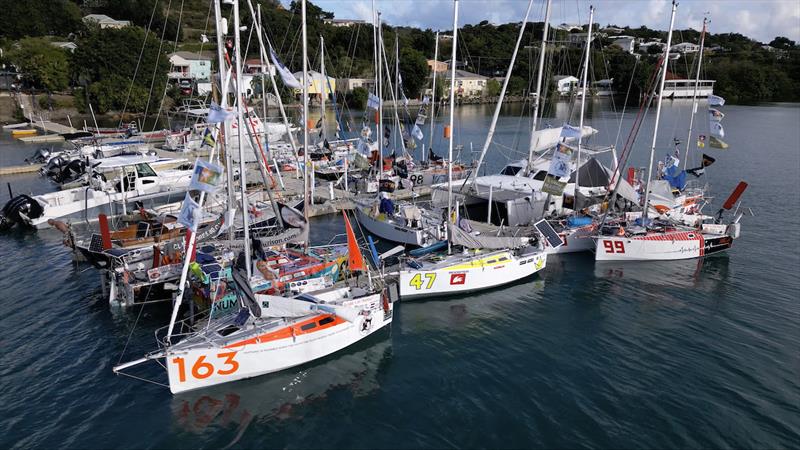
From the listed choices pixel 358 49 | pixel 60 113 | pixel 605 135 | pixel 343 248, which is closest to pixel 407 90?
pixel 358 49

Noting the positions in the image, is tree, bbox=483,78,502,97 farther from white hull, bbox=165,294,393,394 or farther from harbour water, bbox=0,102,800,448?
white hull, bbox=165,294,393,394

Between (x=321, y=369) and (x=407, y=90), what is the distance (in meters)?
117

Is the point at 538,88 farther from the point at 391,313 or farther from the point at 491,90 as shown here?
the point at 491,90

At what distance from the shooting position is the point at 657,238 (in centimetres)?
3002

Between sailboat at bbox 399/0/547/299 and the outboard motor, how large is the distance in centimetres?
2658

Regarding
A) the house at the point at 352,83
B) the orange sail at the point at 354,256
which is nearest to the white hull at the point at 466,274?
the orange sail at the point at 354,256

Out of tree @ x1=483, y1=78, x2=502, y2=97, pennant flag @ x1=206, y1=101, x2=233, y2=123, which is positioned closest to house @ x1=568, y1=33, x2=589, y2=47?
tree @ x1=483, y1=78, x2=502, y2=97

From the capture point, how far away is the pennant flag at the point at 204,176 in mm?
15953

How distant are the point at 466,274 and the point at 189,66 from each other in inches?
4326

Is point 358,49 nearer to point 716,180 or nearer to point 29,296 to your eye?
point 716,180

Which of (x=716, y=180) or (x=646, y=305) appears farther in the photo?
(x=716, y=180)

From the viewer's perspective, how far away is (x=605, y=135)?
254 ft

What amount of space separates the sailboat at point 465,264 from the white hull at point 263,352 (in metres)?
4.76

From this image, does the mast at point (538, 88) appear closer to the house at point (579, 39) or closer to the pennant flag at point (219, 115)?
the house at point (579, 39)
